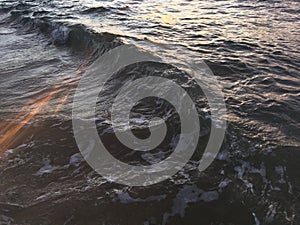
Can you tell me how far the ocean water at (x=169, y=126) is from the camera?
319 centimetres

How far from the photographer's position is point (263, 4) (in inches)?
405

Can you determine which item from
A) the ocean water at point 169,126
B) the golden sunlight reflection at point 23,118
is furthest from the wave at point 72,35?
the golden sunlight reflection at point 23,118

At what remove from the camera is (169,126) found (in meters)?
4.39

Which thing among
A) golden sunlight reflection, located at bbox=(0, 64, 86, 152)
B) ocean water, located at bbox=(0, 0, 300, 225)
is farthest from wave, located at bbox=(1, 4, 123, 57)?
golden sunlight reflection, located at bbox=(0, 64, 86, 152)

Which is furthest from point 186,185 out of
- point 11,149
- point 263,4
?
point 263,4

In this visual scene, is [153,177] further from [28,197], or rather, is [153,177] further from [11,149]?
[11,149]

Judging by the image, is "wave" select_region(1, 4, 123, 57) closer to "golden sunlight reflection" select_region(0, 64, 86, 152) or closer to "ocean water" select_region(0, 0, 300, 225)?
"ocean water" select_region(0, 0, 300, 225)

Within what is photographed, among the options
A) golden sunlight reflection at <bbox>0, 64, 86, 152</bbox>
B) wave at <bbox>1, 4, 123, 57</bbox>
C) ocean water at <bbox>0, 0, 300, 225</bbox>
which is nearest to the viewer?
ocean water at <bbox>0, 0, 300, 225</bbox>

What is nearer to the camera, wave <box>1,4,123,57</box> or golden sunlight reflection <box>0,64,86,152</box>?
golden sunlight reflection <box>0,64,86,152</box>

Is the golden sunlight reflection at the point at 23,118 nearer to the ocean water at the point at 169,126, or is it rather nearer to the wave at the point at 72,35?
the ocean water at the point at 169,126

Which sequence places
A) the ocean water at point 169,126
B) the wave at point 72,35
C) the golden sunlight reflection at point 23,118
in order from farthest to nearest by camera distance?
the wave at point 72,35
the golden sunlight reflection at point 23,118
the ocean water at point 169,126

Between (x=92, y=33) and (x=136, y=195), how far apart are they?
5.83 metres

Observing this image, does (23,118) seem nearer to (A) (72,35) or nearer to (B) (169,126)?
(B) (169,126)

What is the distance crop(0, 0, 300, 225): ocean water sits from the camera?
3191mm
